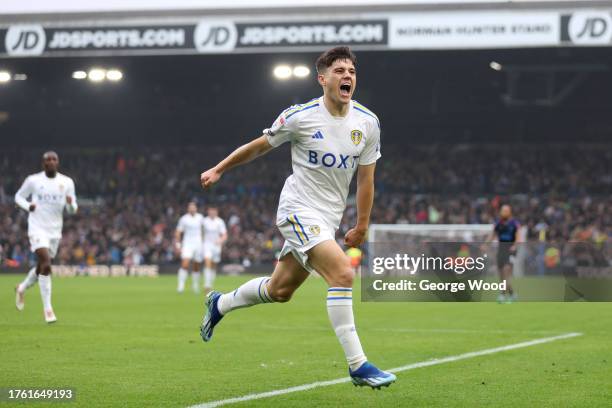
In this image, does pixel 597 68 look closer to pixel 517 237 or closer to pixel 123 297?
pixel 517 237

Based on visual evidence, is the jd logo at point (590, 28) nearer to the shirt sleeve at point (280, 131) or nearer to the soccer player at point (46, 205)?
the soccer player at point (46, 205)

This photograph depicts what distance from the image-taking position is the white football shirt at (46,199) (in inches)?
607


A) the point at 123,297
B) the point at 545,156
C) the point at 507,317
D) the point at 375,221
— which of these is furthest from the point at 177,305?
the point at 545,156

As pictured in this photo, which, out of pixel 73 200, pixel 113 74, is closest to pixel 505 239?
pixel 73 200

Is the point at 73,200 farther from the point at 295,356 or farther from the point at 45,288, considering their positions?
the point at 295,356

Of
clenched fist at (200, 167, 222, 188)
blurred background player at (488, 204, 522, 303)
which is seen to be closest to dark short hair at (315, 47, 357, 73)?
clenched fist at (200, 167, 222, 188)

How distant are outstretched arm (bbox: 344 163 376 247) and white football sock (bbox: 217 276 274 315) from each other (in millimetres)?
785

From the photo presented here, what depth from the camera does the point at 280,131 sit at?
7.95 m

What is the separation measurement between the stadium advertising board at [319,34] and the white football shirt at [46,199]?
65.5 feet

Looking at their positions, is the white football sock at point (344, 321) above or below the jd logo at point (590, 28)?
below

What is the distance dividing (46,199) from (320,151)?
8629 mm

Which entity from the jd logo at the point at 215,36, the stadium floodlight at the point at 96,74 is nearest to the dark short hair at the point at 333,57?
the jd logo at the point at 215,36

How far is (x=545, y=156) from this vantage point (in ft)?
151

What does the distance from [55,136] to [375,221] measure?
1708 centimetres
